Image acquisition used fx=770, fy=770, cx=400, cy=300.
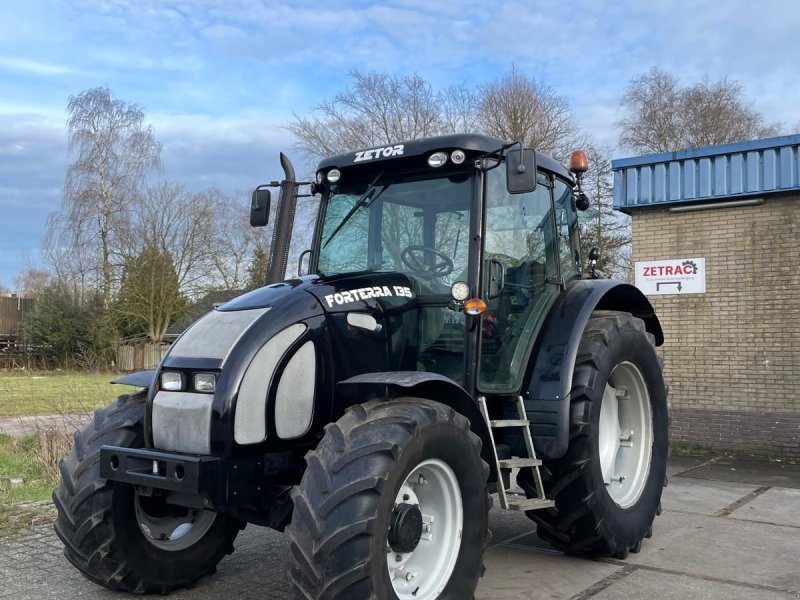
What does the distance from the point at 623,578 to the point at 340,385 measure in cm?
210

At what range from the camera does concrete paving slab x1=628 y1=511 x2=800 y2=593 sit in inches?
179

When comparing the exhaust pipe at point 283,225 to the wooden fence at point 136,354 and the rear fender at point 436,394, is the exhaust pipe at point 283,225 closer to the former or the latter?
the rear fender at point 436,394

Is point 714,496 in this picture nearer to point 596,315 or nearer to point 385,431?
point 596,315

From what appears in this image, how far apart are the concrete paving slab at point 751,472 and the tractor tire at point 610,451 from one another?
8.66 ft

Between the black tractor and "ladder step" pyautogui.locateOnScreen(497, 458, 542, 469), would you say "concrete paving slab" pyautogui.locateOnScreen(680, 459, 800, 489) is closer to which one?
the black tractor

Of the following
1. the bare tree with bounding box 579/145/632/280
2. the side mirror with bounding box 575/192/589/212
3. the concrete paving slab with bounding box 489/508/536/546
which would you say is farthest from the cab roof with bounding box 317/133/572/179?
the bare tree with bounding box 579/145/632/280

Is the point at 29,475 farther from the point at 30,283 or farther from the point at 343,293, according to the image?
the point at 30,283

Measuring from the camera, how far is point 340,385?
152 inches

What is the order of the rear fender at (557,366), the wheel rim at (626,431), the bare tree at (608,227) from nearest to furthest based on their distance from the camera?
the rear fender at (557,366) → the wheel rim at (626,431) → the bare tree at (608,227)

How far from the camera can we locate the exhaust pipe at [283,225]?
Result: 4.78 meters

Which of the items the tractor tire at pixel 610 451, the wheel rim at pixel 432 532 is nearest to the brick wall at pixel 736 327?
the tractor tire at pixel 610 451

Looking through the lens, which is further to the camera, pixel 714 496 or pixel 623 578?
pixel 714 496

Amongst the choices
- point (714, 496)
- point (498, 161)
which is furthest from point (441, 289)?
point (714, 496)

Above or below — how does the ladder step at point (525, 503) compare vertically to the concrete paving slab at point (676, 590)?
above
